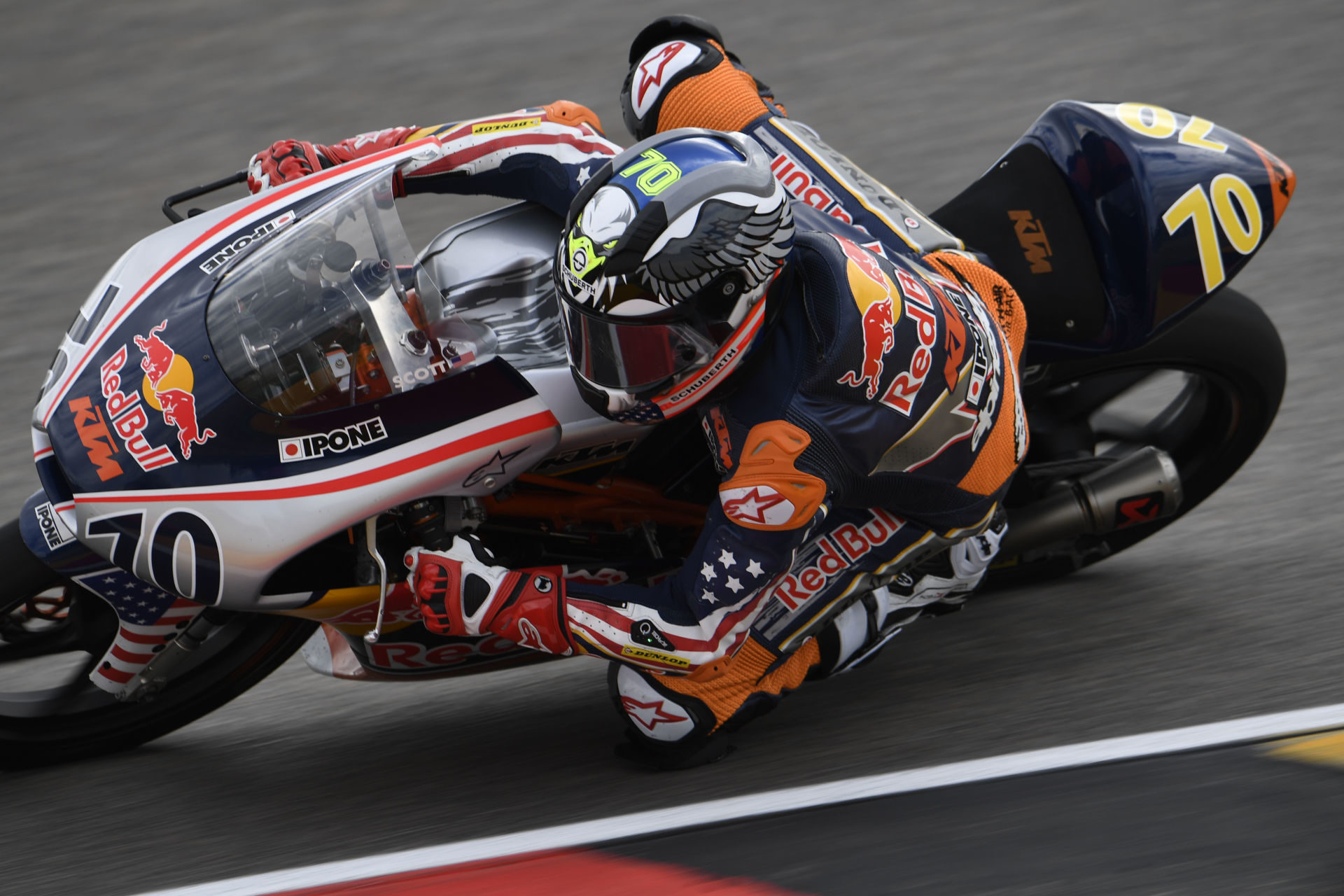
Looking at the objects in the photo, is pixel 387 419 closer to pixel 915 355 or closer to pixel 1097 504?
pixel 915 355

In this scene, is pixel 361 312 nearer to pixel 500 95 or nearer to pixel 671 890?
pixel 671 890

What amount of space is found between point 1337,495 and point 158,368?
342 centimetres

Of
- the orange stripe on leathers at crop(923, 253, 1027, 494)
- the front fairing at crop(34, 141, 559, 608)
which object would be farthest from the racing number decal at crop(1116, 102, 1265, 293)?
the front fairing at crop(34, 141, 559, 608)

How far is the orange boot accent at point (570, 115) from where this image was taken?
3.22 metres

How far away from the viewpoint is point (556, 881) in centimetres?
261

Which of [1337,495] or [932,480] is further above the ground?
[932,480]

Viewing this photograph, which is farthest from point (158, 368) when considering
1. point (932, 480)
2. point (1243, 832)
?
point (1243, 832)

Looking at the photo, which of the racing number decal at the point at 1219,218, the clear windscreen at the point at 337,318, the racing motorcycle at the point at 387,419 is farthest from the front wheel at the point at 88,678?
the racing number decal at the point at 1219,218

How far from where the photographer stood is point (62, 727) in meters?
3.11

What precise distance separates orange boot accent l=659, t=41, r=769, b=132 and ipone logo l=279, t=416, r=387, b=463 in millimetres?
1161

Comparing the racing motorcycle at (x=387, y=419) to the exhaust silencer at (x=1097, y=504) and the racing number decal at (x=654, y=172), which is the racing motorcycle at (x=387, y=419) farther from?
the racing number decal at (x=654, y=172)

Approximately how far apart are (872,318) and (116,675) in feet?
5.78

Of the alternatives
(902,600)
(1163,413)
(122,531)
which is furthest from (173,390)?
(1163,413)

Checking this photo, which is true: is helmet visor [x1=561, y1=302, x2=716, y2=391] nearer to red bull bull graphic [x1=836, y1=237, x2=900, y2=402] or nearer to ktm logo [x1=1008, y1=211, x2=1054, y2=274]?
red bull bull graphic [x1=836, y1=237, x2=900, y2=402]
